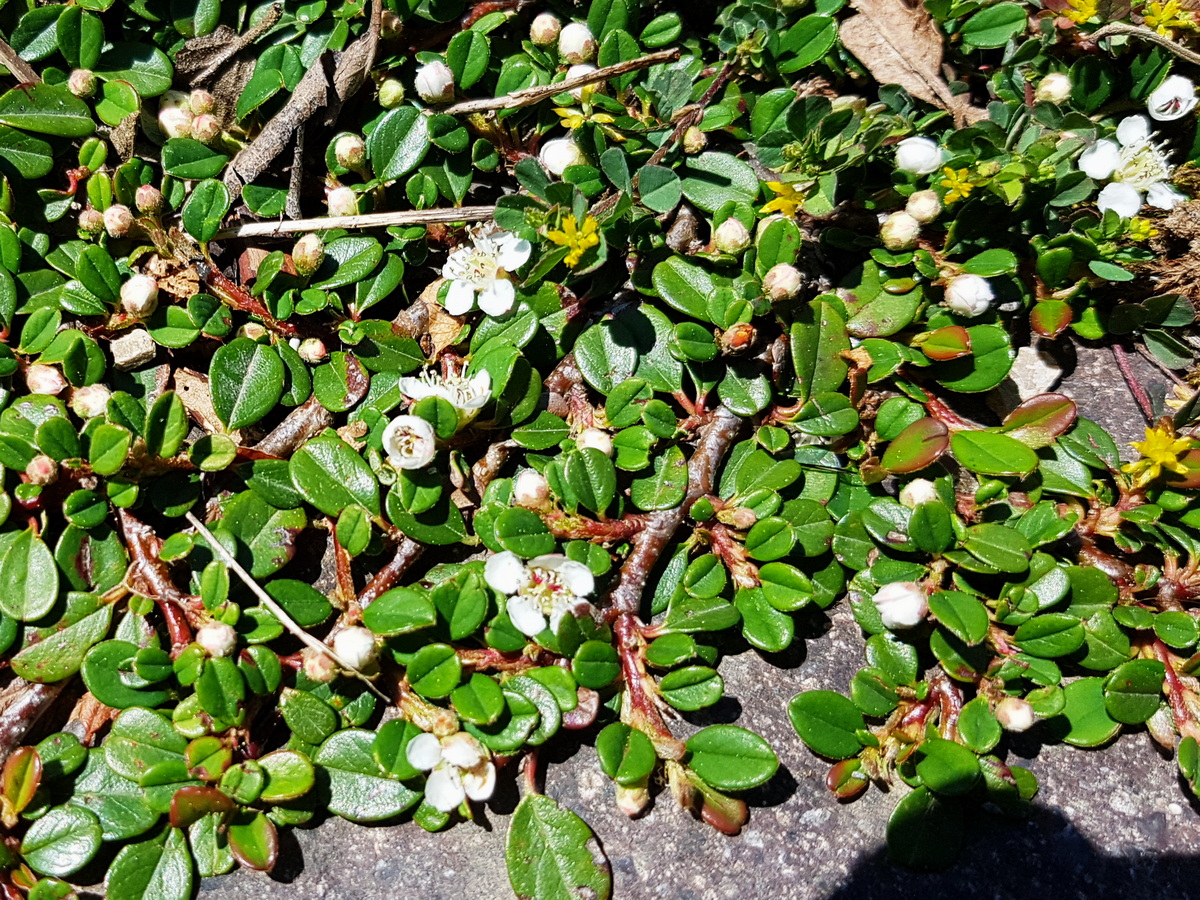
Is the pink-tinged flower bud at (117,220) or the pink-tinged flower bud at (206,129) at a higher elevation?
the pink-tinged flower bud at (206,129)

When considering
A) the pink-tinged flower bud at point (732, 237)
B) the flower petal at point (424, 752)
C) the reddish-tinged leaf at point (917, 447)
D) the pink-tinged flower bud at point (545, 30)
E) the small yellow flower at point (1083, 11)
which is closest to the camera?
the flower petal at point (424, 752)

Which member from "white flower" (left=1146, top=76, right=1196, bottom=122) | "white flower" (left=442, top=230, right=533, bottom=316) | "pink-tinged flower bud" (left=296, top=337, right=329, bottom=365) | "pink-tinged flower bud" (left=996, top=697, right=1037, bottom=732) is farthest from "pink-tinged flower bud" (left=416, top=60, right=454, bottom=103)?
"pink-tinged flower bud" (left=996, top=697, right=1037, bottom=732)

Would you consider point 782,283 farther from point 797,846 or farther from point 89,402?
point 89,402

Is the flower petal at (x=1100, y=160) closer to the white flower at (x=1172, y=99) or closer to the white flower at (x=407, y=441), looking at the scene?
the white flower at (x=1172, y=99)

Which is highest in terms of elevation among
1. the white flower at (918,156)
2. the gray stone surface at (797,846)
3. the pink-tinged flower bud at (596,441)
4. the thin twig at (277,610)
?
Answer: the white flower at (918,156)

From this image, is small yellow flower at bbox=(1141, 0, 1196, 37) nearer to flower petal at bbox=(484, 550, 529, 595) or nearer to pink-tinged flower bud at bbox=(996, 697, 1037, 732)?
pink-tinged flower bud at bbox=(996, 697, 1037, 732)

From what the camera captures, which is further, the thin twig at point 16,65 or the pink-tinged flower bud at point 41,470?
the thin twig at point 16,65

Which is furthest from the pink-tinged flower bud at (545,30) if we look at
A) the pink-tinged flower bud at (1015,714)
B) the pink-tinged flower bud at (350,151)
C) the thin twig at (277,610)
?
the pink-tinged flower bud at (1015,714)

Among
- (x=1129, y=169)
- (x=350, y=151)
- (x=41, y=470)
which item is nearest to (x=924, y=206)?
(x=1129, y=169)
